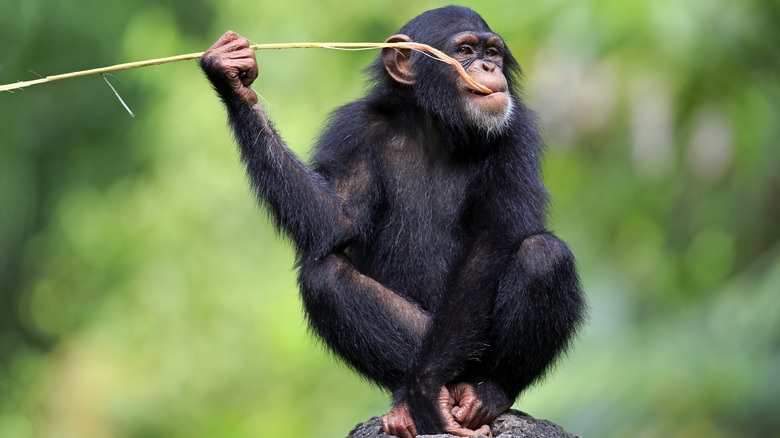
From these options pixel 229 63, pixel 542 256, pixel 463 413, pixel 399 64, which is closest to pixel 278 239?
pixel 399 64

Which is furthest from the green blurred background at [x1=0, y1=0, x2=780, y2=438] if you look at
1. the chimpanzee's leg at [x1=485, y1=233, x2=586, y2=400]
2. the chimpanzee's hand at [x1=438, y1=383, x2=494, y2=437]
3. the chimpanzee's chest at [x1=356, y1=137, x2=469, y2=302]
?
the chimpanzee's hand at [x1=438, y1=383, x2=494, y2=437]

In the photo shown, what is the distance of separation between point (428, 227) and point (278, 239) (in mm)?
3996

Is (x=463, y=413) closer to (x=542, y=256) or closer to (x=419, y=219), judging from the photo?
(x=542, y=256)

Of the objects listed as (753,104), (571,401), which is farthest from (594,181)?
(571,401)

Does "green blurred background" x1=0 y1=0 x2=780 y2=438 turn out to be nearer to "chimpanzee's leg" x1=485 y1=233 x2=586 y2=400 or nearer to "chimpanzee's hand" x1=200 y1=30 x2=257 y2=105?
"chimpanzee's leg" x1=485 y1=233 x2=586 y2=400

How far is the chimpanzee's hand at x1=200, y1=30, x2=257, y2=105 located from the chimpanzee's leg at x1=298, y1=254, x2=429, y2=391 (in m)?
1.01

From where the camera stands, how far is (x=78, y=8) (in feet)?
46.5

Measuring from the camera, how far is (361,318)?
4965mm

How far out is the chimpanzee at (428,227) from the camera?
4.73 meters

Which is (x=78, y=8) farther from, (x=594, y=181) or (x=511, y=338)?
(x=511, y=338)

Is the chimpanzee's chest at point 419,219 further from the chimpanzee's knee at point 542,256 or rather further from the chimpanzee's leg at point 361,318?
the chimpanzee's knee at point 542,256

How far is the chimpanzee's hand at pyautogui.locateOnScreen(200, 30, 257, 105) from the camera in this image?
463 cm

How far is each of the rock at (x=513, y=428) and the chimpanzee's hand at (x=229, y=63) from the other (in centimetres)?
186

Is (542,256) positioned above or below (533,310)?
above
